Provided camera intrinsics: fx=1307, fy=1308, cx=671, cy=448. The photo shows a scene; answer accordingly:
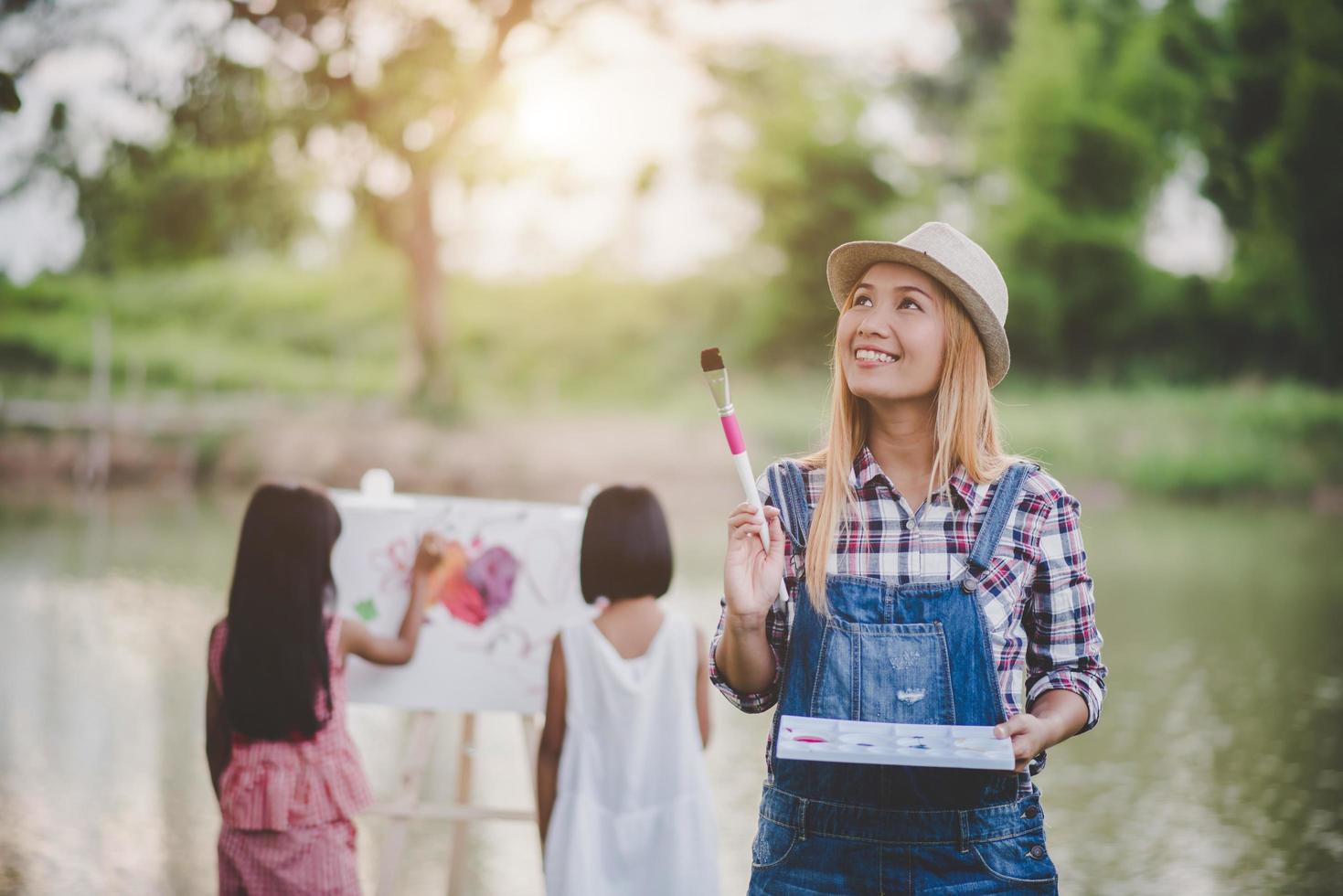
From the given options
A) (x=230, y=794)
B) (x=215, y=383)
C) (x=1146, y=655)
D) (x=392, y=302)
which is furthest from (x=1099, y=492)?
(x=230, y=794)

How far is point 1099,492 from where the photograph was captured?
612 inches

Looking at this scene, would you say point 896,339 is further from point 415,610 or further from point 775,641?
point 415,610

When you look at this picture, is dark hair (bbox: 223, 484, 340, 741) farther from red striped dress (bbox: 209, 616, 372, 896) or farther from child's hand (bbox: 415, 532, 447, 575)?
child's hand (bbox: 415, 532, 447, 575)

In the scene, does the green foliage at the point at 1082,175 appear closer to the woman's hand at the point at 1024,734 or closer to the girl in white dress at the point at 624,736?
the girl in white dress at the point at 624,736

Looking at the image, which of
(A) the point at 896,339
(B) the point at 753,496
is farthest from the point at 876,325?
(B) the point at 753,496

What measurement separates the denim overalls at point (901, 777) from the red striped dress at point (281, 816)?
1117mm

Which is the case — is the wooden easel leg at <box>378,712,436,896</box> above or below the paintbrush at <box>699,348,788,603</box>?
below

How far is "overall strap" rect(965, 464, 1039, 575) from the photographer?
146cm

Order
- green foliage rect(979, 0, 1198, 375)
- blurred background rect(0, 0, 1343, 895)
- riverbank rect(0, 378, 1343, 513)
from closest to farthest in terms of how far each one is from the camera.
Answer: blurred background rect(0, 0, 1343, 895) → riverbank rect(0, 378, 1343, 513) → green foliage rect(979, 0, 1198, 375)

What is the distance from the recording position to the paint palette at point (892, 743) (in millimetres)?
1291

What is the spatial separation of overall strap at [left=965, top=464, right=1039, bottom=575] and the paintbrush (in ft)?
0.72

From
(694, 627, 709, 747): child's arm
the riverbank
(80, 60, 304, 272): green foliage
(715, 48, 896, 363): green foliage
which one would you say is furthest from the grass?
(694, 627, 709, 747): child's arm

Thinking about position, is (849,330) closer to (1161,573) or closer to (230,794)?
(230,794)

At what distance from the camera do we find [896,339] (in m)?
1.53
